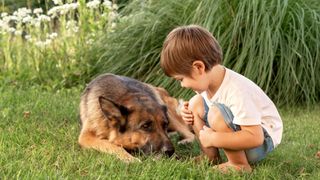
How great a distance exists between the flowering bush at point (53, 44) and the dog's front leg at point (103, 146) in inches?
124

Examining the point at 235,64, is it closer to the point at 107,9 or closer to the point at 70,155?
the point at 107,9

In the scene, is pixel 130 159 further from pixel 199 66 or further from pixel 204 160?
pixel 199 66

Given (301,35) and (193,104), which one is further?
(301,35)

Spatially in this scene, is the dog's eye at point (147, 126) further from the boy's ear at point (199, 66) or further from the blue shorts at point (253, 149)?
the boy's ear at point (199, 66)

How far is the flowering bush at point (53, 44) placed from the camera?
791 cm


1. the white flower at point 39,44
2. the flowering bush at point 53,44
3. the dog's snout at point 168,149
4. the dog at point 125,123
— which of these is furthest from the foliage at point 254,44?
the dog's snout at point 168,149

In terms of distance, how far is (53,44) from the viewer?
8188 mm

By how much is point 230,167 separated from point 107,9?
4.94 m

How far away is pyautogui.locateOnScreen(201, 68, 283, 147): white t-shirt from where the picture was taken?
3803 mm

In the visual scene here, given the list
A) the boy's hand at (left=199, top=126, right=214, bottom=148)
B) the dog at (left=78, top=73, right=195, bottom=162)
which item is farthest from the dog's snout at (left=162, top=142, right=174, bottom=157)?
the boy's hand at (left=199, top=126, right=214, bottom=148)

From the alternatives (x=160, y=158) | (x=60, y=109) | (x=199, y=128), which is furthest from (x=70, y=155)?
(x=60, y=109)

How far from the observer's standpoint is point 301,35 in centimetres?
707

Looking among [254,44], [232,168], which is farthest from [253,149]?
[254,44]

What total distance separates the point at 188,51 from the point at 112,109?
1046mm
